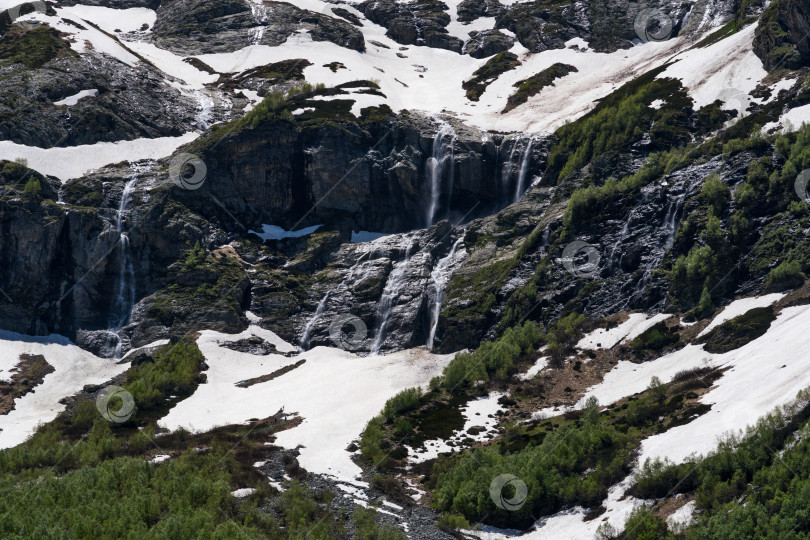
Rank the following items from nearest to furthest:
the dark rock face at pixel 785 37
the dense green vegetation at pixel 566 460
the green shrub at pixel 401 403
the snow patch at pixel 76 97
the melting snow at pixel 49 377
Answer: the dense green vegetation at pixel 566 460 < the green shrub at pixel 401 403 < the melting snow at pixel 49 377 < the dark rock face at pixel 785 37 < the snow patch at pixel 76 97

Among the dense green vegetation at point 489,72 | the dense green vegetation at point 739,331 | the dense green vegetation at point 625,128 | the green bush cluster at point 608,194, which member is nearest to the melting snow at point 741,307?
the dense green vegetation at point 739,331

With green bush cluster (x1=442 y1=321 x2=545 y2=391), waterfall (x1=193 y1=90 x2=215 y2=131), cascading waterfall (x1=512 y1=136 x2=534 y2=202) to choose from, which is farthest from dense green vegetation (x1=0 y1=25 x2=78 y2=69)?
green bush cluster (x1=442 y1=321 x2=545 y2=391)

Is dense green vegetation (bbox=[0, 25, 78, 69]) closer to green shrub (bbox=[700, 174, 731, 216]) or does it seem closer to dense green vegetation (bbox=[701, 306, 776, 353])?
green shrub (bbox=[700, 174, 731, 216])

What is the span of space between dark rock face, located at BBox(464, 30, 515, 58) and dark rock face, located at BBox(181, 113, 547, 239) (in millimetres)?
64844

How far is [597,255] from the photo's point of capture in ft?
261

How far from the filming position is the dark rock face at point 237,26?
525ft

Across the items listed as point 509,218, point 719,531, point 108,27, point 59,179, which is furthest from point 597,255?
point 108,27

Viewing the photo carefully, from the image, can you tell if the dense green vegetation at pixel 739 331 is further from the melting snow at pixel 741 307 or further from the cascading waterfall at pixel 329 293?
the cascading waterfall at pixel 329 293

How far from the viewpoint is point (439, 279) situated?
303 ft

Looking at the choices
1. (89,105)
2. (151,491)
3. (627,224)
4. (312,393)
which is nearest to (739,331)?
(627,224)

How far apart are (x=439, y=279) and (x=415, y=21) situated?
112 meters

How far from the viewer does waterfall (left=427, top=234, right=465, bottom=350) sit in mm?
85444

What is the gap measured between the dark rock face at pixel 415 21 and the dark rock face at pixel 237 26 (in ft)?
44.6

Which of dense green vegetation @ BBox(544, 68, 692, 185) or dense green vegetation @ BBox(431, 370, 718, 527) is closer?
dense green vegetation @ BBox(431, 370, 718, 527)
